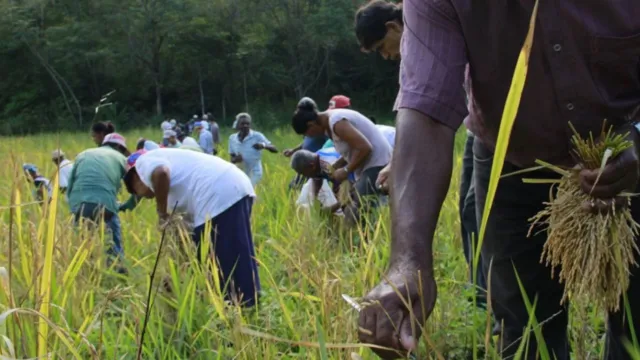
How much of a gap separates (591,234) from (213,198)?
257 cm

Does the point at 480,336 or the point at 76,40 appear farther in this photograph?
the point at 76,40

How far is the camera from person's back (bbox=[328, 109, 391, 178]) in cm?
464

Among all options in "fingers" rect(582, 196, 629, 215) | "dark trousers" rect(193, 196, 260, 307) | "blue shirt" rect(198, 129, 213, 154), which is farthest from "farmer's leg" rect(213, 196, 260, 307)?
"blue shirt" rect(198, 129, 213, 154)

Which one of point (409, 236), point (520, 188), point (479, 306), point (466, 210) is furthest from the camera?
point (466, 210)

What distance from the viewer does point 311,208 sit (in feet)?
15.8

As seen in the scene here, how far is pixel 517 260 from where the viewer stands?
1759mm

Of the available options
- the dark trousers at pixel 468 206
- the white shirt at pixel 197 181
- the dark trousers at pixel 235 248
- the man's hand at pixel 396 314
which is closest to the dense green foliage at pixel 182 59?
the white shirt at pixel 197 181

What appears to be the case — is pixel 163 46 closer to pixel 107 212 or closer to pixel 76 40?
pixel 76 40

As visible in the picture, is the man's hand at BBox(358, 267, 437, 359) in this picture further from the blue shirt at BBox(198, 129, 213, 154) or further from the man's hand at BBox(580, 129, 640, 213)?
the blue shirt at BBox(198, 129, 213, 154)

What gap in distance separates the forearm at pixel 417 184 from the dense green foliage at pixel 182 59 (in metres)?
29.8

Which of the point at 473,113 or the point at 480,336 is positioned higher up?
the point at 473,113

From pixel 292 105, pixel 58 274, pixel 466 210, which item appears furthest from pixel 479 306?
pixel 292 105

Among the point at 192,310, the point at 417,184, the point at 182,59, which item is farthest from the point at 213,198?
the point at 182,59

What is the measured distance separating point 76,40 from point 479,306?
106 ft
